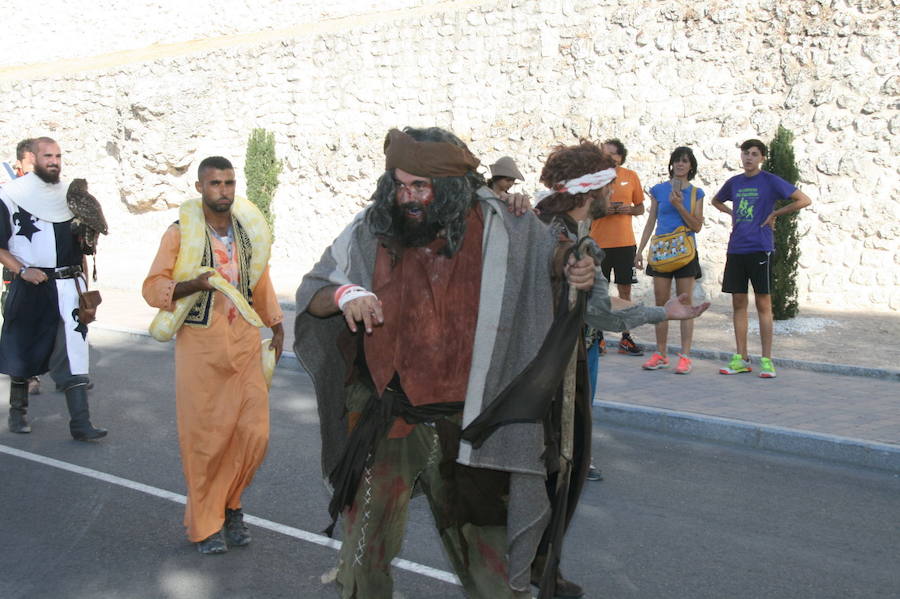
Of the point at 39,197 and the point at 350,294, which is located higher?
the point at 39,197

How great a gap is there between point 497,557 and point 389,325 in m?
0.87

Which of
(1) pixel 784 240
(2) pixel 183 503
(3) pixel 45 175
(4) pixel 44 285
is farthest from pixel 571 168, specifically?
(1) pixel 784 240

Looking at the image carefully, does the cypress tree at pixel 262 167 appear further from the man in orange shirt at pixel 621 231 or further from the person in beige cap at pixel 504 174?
the person in beige cap at pixel 504 174

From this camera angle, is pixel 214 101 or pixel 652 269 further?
pixel 214 101

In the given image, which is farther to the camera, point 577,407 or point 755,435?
point 755,435

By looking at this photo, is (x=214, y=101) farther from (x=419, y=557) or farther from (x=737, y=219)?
(x=419, y=557)

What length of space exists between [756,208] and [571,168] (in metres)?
5.28

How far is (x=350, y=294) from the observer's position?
310 cm

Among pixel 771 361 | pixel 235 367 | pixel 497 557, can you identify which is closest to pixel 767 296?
pixel 771 361

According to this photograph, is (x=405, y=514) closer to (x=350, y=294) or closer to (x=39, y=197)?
(x=350, y=294)

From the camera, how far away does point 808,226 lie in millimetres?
14125

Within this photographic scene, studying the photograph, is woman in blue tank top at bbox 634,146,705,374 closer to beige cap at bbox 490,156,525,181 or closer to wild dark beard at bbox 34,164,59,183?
beige cap at bbox 490,156,525,181

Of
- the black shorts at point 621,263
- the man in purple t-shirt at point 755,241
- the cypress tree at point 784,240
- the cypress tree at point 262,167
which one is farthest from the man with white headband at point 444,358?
the cypress tree at point 262,167

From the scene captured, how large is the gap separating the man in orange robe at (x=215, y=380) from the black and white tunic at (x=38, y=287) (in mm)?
2508
